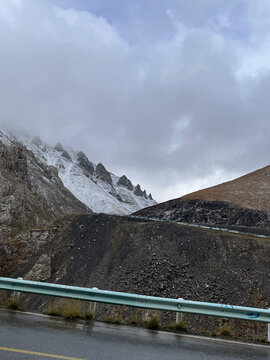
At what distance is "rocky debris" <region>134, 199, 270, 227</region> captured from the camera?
5847 cm

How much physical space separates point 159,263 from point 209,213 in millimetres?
38714

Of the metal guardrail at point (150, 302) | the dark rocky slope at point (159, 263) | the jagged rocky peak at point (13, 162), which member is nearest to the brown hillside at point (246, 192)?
the dark rocky slope at point (159, 263)

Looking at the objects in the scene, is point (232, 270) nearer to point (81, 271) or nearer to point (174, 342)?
point (81, 271)

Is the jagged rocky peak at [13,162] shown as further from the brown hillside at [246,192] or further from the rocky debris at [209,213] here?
the brown hillside at [246,192]

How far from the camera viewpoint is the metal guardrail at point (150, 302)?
1018cm

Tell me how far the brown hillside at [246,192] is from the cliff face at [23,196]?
134ft

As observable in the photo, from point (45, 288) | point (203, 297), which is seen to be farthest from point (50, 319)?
point (203, 297)

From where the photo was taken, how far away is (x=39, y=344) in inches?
271

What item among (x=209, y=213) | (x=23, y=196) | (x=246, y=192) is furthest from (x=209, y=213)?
(x=23, y=196)

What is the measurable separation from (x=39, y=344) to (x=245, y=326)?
14.9m

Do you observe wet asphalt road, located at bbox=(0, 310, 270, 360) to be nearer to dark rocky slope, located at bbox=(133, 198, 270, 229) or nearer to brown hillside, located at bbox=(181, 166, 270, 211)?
dark rocky slope, located at bbox=(133, 198, 270, 229)

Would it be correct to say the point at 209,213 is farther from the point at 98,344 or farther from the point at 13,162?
the point at 13,162

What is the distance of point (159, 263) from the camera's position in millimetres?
26000

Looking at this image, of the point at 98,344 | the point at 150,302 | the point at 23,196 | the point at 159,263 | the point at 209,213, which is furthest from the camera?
the point at 23,196
